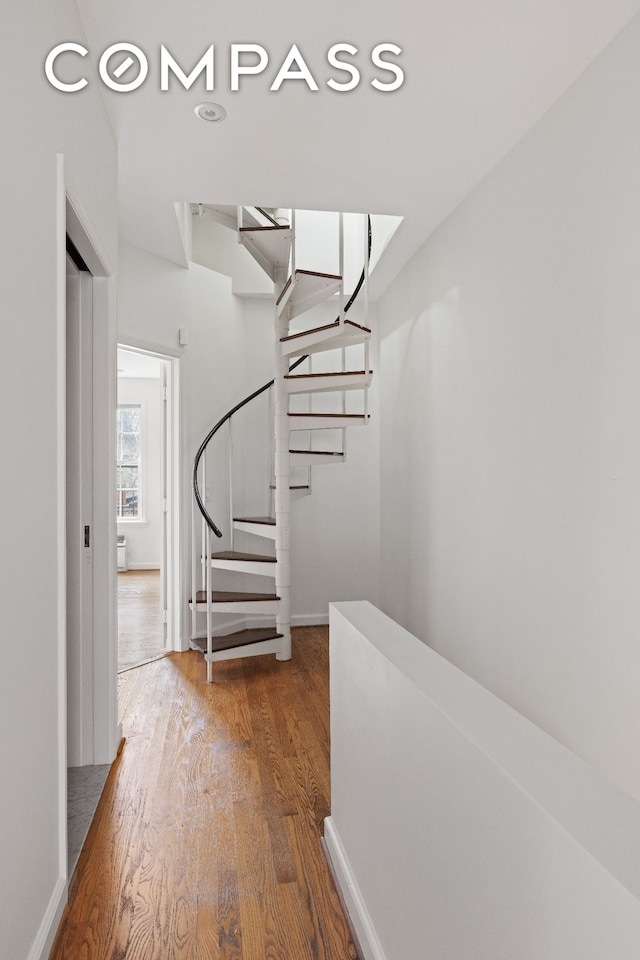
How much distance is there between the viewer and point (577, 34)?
1.99 meters

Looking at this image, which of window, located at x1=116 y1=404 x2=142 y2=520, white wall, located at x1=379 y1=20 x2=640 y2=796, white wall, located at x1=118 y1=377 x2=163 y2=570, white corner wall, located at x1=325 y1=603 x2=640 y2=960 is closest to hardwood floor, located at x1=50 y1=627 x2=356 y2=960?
white corner wall, located at x1=325 y1=603 x2=640 y2=960

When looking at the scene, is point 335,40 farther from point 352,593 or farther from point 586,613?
point 352,593

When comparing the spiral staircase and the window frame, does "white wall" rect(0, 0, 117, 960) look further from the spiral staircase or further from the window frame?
the window frame

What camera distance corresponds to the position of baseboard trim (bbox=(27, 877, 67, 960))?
1455mm

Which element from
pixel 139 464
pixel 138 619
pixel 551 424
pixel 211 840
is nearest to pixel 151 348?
pixel 138 619

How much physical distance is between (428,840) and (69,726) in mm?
1945

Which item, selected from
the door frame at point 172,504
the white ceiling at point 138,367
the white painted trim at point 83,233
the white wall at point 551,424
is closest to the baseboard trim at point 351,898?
the white wall at point 551,424

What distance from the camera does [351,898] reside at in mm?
1651

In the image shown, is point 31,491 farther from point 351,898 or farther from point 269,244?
point 269,244

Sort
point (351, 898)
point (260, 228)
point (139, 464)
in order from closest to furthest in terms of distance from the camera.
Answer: point (351, 898) → point (260, 228) → point (139, 464)

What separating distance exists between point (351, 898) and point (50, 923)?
794mm

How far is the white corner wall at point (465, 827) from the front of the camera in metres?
0.67

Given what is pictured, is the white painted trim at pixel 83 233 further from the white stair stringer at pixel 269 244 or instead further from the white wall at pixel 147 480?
the white wall at pixel 147 480

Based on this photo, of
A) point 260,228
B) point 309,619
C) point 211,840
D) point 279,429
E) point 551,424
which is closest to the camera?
point 211,840
